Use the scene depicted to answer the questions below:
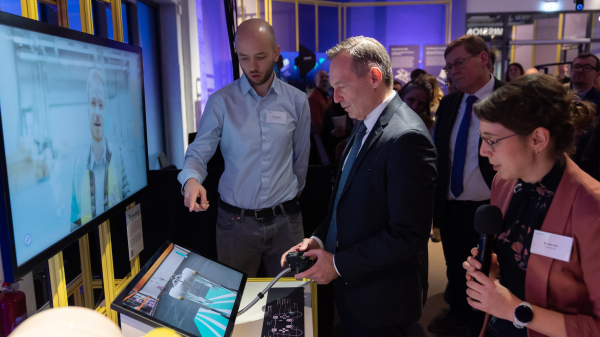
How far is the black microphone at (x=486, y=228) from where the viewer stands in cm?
109

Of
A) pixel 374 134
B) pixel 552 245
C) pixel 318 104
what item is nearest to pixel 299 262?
pixel 374 134

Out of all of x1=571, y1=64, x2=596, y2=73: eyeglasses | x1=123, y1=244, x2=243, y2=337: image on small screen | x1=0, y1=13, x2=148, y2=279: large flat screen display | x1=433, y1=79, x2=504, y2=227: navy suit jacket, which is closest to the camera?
x1=0, y1=13, x2=148, y2=279: large flat screen display

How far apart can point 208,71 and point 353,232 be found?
3614mm

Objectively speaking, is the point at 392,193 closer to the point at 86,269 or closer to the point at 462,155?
the point at 86,269

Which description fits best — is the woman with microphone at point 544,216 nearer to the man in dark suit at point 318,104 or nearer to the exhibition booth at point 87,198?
the exhibition booth at point 87,198

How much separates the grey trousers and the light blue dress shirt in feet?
0.27

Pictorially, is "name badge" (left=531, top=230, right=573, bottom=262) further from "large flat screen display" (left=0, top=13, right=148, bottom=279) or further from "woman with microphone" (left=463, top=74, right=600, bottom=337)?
"large flat screen display" (left=0, top=13, right=148, bottom=279)

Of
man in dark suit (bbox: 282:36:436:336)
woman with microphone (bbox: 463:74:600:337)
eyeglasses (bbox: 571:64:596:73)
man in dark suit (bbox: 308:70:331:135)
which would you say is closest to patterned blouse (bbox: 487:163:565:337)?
woman with microphone (bbox: 463:74:600:337)

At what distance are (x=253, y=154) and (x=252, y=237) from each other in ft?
1.30

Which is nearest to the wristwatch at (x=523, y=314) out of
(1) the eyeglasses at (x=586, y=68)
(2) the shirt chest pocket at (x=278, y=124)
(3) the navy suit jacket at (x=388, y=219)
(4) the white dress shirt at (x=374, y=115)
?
(3) the navy suit jacket at (x=388, y=219)

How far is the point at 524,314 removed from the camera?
1.02 m

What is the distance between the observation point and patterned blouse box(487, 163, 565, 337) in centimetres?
106

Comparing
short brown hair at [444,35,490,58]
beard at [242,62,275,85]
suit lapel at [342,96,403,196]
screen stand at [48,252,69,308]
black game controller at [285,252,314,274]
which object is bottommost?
black game controller at [285,252,314,274]

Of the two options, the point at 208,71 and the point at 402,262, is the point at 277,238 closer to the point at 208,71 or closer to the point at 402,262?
the point at 402,262
